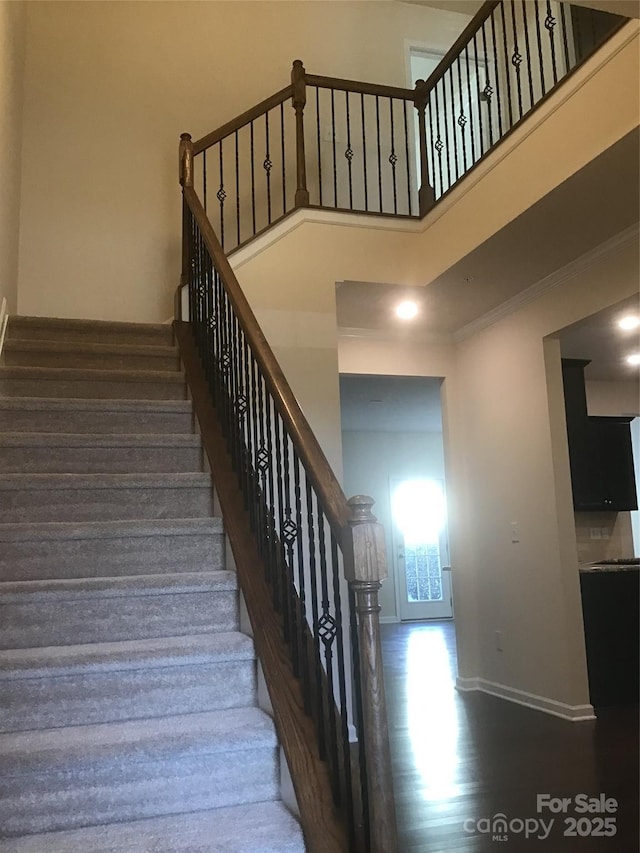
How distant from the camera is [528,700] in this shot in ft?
16.1

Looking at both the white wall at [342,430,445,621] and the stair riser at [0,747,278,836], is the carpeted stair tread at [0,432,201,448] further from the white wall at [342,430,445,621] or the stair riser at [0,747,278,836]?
the white wall at [342,430,445,621]

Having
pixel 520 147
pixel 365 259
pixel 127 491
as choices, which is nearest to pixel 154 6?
pixel 365 259

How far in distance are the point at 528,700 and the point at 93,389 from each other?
3.64 metres

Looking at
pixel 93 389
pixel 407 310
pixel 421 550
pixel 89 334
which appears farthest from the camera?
pixel 421 550

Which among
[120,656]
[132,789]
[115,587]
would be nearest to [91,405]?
[115,587]

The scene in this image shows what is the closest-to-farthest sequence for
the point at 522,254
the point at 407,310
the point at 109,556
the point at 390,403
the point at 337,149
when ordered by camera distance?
the point at 109,556 < the point at 522,254 < the point at 407,310 < the point at 337,149 < the point at 390,403

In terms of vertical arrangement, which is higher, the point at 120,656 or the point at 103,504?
the point at 103,504

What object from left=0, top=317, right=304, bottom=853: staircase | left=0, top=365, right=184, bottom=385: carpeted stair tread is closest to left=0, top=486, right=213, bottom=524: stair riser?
left=0, top=317, right=304, bottom=853: staircase

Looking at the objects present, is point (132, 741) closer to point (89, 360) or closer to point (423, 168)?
point (89, 360)

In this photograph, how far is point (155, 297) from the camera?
5.90 meters

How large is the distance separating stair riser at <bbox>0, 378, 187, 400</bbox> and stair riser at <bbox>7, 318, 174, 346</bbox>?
555 mm

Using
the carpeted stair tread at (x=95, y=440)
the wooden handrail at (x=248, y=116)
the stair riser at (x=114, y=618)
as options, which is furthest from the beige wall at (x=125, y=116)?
the stair riser at (x=114, y=618)

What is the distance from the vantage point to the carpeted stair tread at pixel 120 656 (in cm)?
217

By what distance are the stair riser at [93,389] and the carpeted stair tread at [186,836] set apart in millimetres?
2279
